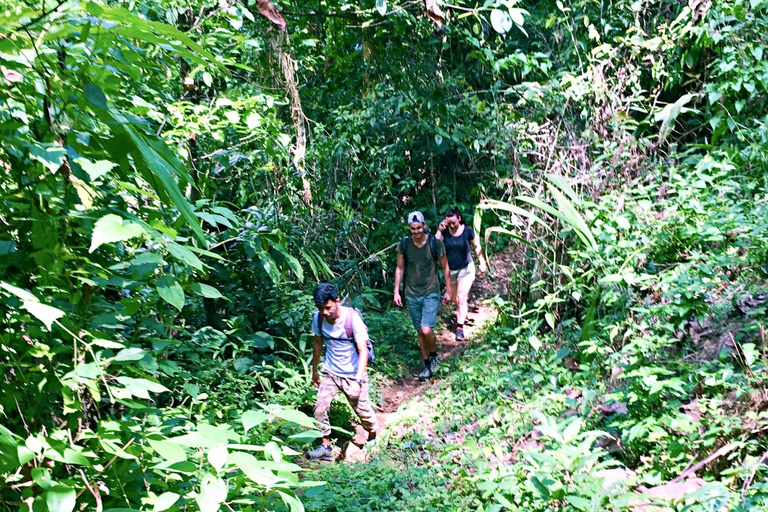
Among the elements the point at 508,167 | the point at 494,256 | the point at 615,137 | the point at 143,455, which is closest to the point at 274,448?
the point at 143,455

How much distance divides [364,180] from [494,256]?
2.46 meters

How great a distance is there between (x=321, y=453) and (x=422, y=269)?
259cm

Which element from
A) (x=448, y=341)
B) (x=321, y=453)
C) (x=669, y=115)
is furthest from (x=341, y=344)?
(x=669, y=115)

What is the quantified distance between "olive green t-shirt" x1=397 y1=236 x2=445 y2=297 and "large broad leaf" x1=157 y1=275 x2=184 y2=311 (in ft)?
17.4

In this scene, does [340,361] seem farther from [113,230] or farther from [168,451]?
[113,230]

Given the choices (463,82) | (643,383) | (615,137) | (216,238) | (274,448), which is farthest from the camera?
(463,82)

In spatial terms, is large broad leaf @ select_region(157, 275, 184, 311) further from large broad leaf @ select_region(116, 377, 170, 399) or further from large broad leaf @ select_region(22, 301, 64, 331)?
large broad leaf @ select_region(22, 301, 64, 331)

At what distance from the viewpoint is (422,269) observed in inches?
319

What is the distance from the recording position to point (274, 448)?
2.55m

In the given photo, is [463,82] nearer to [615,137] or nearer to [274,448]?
[615,137]

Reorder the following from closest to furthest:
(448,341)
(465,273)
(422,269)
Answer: (422,269)
(465,273)
(448,341)

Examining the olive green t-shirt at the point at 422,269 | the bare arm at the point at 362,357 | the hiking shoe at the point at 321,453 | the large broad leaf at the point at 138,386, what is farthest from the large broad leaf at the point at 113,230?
the olive green t-shirt at the point at 422,269

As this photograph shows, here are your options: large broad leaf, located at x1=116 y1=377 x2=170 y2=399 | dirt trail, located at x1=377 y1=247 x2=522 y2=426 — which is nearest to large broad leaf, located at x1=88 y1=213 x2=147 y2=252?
large broad leaf, located at x1=116 y1=377 x2=170 y2=399

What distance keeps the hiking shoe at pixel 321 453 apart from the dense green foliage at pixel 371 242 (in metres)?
0.27
